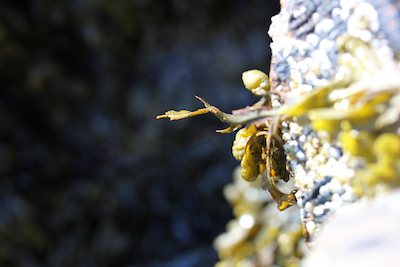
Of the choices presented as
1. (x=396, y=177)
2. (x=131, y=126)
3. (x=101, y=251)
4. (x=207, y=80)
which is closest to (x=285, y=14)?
(x=396, y=177)

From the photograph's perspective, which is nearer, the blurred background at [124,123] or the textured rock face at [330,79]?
the textured rock face at [330,79]

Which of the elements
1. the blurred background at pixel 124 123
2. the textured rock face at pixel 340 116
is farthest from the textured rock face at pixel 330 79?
the blurred background at pixel 124 123

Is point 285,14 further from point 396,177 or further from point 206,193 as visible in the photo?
point 206,193

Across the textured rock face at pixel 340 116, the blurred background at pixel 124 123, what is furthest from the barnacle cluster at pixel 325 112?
the blurred background at pixel 124 123

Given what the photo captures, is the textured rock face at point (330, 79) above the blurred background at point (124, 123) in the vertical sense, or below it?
below

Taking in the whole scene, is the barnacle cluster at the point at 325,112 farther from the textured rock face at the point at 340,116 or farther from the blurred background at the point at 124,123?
the blurred background at the point at 124,123

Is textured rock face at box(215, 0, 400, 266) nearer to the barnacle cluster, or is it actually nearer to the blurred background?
the barnacle cluster
